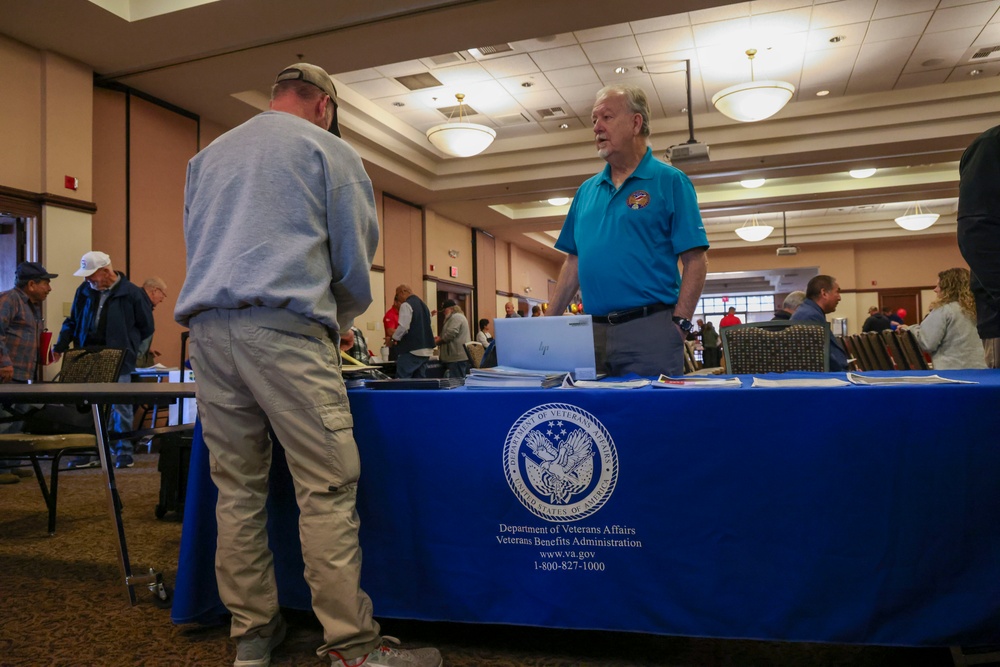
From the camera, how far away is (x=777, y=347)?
7.47 ft

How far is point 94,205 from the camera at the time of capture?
5.80m

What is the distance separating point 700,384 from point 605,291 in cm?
65

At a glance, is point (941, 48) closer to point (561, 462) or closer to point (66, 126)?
point (561, 462)

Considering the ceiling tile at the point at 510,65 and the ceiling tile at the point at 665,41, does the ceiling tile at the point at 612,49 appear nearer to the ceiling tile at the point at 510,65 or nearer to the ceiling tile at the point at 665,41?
the ceiling tile at the point at 665,41

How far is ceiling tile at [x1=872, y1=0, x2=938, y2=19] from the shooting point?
591cm

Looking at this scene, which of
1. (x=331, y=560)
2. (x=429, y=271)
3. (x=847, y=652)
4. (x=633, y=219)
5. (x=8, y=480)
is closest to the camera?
(x=331, y=560)

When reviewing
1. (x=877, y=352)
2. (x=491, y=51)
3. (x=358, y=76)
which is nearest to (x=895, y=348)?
(x=877, y=352)

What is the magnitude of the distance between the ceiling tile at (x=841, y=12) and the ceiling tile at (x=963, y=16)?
2.33 ft

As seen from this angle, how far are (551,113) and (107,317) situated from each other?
230 inches

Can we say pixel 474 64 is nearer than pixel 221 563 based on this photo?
No

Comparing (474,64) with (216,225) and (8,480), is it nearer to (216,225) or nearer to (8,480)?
(8,480)

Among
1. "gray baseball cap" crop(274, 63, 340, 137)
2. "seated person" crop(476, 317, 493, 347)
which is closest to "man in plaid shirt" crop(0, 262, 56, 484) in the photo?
"gray baseball cap" crop(274, 63, 340, 137)

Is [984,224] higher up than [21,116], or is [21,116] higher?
[21,116]

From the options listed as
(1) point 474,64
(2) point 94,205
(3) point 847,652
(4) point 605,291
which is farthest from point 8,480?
(1) point 474,64
